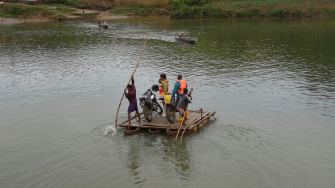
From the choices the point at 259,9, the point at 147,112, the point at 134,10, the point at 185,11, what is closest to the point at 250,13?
the point at 259,9

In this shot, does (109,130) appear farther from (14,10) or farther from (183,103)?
(14,10)

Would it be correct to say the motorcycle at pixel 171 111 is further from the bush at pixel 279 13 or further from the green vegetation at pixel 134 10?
the green vegetation at pixel 134 10

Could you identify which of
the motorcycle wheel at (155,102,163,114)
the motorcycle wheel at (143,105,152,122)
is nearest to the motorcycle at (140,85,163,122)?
the motorcycle wheel at (143,105,152,122)

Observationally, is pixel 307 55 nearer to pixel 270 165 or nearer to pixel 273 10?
pixel 270 165

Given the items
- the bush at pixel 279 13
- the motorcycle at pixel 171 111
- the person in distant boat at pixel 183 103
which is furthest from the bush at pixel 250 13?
the person in distant boat at pixel 183 103

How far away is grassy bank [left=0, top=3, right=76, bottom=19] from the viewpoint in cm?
7694

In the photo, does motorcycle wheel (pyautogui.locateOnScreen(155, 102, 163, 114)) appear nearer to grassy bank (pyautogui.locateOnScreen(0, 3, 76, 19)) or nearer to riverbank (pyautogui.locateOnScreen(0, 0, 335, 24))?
riverbank (pyautogui.locateOnScreen(0, 0, 335, 24))

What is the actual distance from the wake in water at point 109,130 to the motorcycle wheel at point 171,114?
7.51 feet

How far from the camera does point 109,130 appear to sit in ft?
50.4

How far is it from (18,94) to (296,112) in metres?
15.6

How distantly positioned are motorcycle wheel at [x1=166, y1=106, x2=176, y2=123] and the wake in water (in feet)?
7.51

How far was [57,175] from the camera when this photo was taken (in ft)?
39.0

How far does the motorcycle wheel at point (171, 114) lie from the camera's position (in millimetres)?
14500

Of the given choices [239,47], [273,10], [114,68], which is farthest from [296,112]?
[273,10]
